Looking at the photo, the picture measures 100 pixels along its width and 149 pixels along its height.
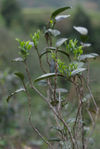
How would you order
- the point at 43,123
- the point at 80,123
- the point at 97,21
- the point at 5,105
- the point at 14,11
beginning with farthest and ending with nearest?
the point at 97,21, the point at 14,11, the point at 43,123, the point at 5,105, the point at 80,123

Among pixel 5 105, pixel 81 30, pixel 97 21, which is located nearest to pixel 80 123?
pixel 81 30

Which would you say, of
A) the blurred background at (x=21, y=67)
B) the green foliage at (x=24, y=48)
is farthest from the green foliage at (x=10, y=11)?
the green foliage at (x=24, y=48)

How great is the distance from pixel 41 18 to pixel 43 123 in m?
11.6

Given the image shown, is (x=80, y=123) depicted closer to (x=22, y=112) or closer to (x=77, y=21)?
(x=22, y=112)

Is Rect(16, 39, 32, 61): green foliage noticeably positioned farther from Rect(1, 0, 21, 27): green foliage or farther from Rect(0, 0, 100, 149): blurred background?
Rect(1, 0, 21, 27): green foliage

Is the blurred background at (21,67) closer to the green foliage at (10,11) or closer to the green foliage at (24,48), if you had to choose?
the green foliage at (10,11)

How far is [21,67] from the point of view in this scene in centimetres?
645

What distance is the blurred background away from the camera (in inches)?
133

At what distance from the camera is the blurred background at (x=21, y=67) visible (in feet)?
11.1

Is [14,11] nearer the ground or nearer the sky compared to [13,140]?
nearer the sky

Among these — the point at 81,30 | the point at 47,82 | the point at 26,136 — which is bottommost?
the point at 26,136

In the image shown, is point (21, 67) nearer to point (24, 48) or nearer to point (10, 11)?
point (24, 48)

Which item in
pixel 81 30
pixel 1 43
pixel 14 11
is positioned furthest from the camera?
pixel 14 11

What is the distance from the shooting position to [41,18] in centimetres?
1520
